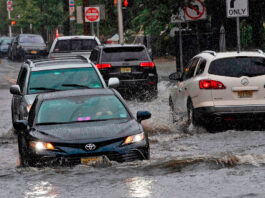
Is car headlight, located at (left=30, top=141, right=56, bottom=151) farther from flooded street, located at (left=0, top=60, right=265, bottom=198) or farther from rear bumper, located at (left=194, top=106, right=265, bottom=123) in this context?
rear bumper, located at (left=194, top=106, right=265, bottom=123)

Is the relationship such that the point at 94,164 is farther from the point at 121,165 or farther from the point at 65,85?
the point at 65,85

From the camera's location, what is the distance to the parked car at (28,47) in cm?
4916

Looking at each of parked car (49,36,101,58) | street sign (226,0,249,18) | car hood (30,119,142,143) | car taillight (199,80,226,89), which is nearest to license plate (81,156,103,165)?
car hood (30,119,142,143)

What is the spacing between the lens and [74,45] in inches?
1196

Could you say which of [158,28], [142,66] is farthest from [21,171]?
[158,28]

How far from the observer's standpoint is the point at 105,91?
11.9 meters

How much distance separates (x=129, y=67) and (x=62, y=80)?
831cm

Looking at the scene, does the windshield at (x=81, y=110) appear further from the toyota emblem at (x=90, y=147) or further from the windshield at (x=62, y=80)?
the windshield at (x=62, y=80)

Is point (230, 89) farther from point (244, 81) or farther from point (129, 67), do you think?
point (129, 67)

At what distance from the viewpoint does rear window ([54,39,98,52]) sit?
30.1m

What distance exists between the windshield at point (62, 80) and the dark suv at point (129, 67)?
7.81m

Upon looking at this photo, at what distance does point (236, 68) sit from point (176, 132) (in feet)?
6.24

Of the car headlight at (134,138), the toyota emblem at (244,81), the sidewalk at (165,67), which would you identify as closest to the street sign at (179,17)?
the sidewalk at (165,67)

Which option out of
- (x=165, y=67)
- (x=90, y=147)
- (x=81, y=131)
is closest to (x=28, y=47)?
(x=165, y=67)
